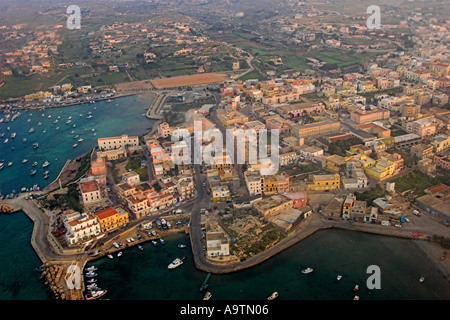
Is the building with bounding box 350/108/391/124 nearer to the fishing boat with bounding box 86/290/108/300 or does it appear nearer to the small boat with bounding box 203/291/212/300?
the small boat with bounding box 203/291/212/300

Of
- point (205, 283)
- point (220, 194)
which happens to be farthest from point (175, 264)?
point (220, 194)

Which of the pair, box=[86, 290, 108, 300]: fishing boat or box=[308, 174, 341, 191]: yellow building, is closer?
box=[86, 290, 108, 300]: fishing boat

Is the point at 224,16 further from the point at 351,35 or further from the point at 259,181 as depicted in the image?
the point at 259,181

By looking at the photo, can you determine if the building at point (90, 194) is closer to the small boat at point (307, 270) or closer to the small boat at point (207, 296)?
the small boat at point (207, 296)

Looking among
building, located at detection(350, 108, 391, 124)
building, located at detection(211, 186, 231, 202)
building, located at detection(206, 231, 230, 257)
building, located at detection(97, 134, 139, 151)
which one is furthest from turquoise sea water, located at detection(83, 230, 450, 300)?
building, located at detection(350, 108, 391, 124)

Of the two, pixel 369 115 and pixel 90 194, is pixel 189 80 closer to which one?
pixel 369 115

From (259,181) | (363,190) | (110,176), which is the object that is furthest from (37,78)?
(363,190)
